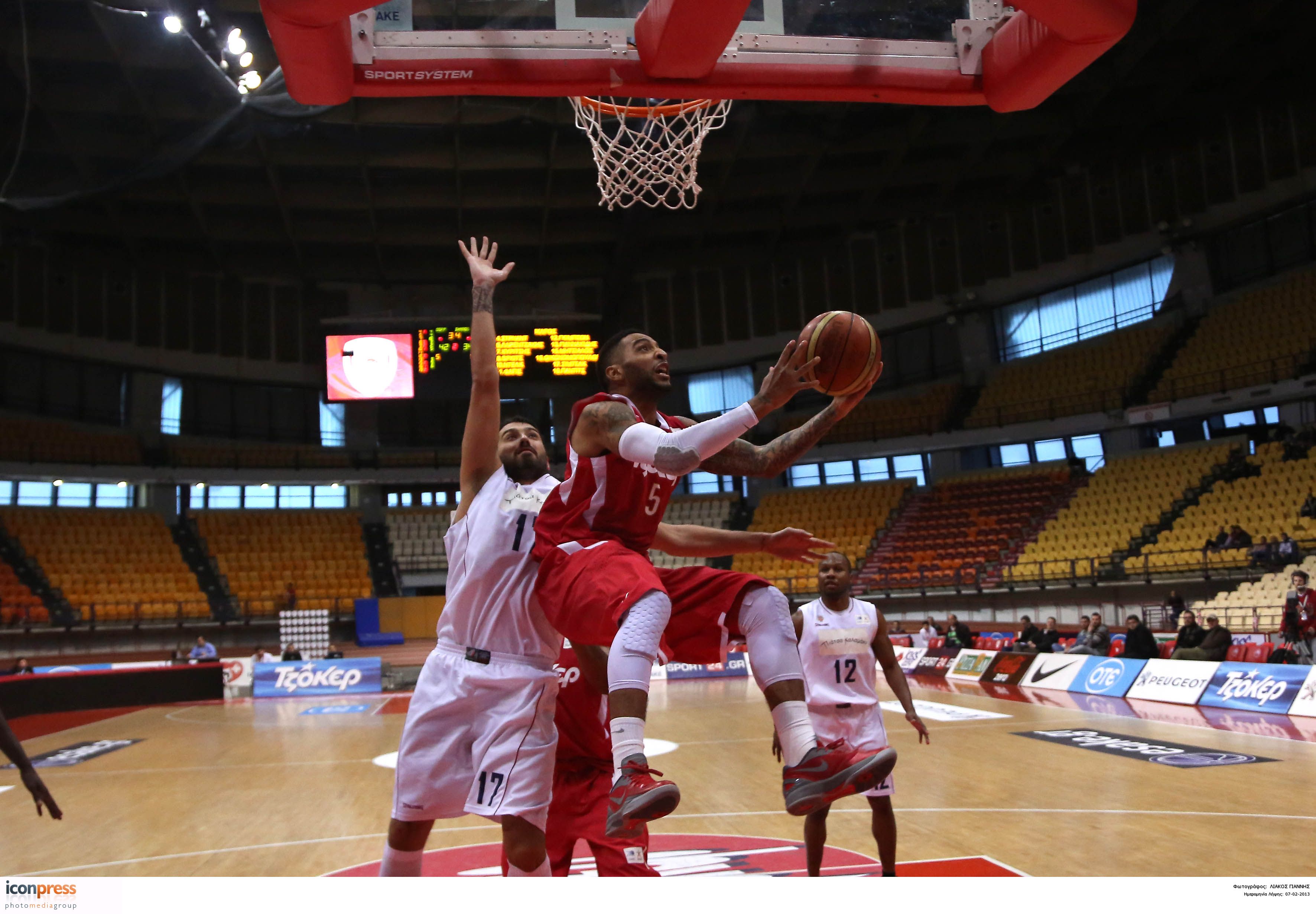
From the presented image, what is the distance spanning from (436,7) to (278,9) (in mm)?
1195

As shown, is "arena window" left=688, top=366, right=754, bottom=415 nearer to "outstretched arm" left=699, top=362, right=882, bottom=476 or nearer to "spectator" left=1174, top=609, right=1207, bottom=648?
"spectator" left=1174, top=609, right=1207, bottom=648

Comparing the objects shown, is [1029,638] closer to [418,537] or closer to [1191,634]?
[1191,634]

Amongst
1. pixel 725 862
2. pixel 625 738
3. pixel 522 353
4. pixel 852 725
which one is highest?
pixel 522 353

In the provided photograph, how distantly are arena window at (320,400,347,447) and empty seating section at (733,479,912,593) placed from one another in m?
12.2

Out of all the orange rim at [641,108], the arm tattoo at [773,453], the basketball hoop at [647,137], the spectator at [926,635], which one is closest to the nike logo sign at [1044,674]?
the spectator at [926,635]

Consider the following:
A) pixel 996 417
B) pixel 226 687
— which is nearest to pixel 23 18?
pixel 226 687

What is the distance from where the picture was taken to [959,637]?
18.4 metres

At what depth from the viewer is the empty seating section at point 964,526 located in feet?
77.2

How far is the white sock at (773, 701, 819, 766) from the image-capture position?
2959 mm

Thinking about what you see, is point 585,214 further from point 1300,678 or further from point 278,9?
point 278,9

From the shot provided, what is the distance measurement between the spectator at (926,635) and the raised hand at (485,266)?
16763mm

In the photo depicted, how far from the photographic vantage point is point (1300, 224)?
2261 cm

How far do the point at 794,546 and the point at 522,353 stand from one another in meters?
16.6

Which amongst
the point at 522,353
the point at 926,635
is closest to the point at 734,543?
the point at 522,353
